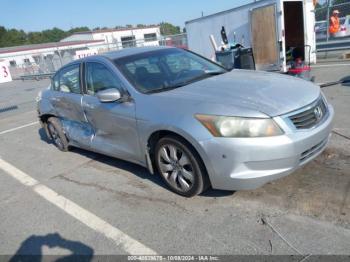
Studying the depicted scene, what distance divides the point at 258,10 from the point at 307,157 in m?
8.59

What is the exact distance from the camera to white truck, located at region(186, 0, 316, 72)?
1028 cm

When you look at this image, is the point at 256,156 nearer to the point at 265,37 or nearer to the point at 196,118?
the point at 196,118

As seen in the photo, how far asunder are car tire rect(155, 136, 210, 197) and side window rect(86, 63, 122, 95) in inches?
39.7

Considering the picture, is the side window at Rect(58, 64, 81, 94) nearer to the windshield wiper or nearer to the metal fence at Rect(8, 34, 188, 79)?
the windshield wiper

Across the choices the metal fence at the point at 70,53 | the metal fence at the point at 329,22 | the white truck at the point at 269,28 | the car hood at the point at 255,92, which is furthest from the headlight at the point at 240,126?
the metal fence at the point at 70,53

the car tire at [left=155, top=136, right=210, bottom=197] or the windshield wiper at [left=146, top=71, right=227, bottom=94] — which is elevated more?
→ the windshield wiper at [left=146, top=71, right=227, bottom=94]

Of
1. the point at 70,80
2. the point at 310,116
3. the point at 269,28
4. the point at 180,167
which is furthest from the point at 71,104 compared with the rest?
the point at 269,28

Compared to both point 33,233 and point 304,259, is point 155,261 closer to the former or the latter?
point 304,259

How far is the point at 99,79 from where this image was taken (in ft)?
14.6

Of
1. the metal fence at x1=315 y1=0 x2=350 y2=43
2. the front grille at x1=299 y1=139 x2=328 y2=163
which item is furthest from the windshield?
the metal fence at x1=315 y1=0 x2=350 y2=43

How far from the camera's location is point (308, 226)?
2.90 m

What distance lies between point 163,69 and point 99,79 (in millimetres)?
891

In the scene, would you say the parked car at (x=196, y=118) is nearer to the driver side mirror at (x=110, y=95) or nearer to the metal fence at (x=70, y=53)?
the driver side mirror at (x=110, y=95)

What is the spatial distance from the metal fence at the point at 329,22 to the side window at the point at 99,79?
35.9ft
